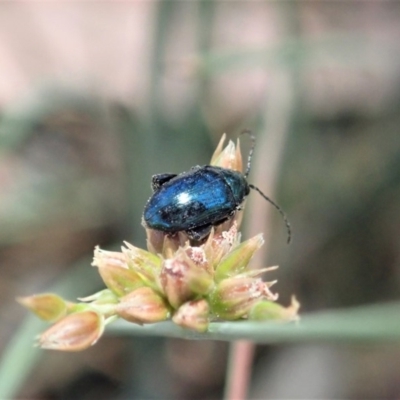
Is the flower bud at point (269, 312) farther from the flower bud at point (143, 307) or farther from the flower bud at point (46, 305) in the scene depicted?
the flower bud at point (46, 305)

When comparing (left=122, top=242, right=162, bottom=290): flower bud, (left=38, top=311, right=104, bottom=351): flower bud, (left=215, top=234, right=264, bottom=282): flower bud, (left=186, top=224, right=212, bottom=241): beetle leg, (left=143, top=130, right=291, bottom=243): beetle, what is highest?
(left=143, top=130, right=291, bottom=243): beetle

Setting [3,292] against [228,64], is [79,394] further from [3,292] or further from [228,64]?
[228,64]

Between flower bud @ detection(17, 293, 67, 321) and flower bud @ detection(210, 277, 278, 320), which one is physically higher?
flower bud @ detection(210, 277, 278, 320)

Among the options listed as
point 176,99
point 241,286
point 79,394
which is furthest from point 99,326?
point 176,99

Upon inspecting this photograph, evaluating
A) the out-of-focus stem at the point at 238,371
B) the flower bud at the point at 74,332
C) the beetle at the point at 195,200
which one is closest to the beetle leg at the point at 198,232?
the beetle at the point at 195,200

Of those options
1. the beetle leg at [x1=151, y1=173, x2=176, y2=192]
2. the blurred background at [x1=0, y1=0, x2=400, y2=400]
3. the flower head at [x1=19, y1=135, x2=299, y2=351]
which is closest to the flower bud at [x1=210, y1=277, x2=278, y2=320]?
the flower head at [x1=19, y1=135, x2=299, y2=351]

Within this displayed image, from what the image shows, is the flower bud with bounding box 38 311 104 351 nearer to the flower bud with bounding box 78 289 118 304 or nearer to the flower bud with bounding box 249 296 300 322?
the flower bud with bounding box 78 289 118 304

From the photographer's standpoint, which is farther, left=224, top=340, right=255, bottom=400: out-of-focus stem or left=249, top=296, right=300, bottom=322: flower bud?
left=224, top=340, right=255, bottom=400: out-of-focus stem
